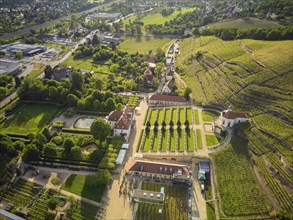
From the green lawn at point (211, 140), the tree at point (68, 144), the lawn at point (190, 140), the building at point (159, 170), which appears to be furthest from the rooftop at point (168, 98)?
the tree at point (68, 144)

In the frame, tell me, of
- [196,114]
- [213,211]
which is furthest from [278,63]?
[213,211]

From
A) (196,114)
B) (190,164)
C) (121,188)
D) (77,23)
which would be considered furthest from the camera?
(77,23)

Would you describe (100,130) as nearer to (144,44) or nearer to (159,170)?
(159,170)

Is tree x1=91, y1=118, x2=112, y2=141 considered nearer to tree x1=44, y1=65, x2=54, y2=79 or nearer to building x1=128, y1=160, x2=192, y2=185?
building x1=128, y1=160, x2=192, y2=185

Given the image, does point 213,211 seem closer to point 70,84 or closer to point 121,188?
point 121,188

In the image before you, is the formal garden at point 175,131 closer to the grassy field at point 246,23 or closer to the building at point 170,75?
the building at point 170,75

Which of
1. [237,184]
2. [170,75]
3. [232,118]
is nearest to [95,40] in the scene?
[170,75]
